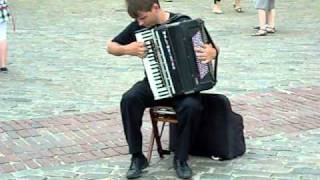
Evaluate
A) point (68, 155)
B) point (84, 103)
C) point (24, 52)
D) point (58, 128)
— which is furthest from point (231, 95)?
point (24, 52)

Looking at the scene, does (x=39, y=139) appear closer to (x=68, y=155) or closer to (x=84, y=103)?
(x=68, y=155)

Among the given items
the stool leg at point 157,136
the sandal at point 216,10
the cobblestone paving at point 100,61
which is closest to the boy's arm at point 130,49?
the stool leg at point 157,136

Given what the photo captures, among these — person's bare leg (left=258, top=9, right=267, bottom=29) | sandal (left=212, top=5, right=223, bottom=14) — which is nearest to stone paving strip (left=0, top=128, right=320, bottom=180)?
person's bare leg (left=258, top=9, right=267, bottom=29)

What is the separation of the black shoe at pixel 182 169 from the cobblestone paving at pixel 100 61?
2.43 metres

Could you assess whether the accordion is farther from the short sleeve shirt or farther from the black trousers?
the short sleeve shirt

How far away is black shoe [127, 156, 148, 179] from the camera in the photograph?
16.9ft

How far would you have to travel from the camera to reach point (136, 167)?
17.1 feet

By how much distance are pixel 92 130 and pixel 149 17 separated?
6.01 feet

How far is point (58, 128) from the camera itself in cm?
664

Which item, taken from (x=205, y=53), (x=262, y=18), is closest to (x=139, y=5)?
(x=205, y=53)

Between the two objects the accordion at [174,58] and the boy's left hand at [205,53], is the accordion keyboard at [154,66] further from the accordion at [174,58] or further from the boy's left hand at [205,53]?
the boy's left hand at [205,53]

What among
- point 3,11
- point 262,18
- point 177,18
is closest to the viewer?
point 177,18

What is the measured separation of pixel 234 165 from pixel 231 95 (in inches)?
106

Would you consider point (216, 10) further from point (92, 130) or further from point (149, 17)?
point (149, 17)
